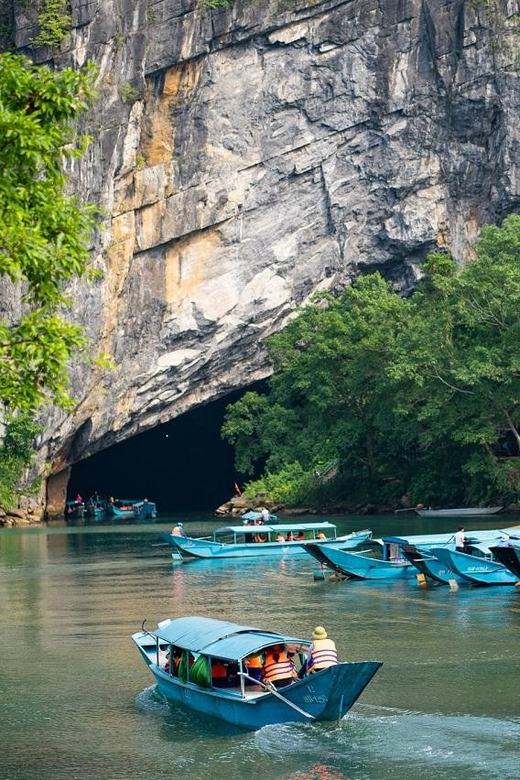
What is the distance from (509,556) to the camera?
25.5m

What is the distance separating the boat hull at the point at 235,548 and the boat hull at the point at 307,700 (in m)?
19.4

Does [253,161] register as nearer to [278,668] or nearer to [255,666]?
[255,666]

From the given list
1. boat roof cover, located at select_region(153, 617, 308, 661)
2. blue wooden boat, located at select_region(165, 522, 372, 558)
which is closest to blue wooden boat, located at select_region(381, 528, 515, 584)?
blue wooden boat, located at select_region(165, 522, 372, 558)

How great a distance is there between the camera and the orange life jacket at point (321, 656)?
1485cm

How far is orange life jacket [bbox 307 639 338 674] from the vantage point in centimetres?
1485

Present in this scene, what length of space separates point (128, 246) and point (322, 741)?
1607 inches

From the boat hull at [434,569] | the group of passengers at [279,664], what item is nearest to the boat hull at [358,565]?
the boat hull at [434,569]

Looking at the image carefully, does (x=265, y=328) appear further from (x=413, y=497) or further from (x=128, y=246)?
(x=413, y=497)

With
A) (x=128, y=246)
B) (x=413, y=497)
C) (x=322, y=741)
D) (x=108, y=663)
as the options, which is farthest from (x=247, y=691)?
(x=128, y=246)

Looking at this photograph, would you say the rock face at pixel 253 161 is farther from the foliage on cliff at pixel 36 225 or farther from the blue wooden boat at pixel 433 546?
the foliage on cliff at pixel 36 225

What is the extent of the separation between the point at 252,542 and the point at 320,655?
22257 mm

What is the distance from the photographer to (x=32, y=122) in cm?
1217

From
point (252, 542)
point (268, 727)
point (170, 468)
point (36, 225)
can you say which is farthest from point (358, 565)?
point (170, 468)

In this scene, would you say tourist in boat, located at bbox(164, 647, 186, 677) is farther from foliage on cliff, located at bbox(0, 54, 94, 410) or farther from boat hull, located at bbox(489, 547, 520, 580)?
boat hull, located at bbox(489, 547, 520, 580)
